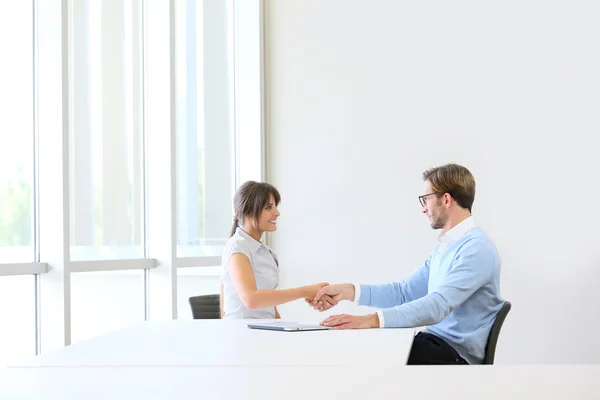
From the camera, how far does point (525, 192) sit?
4895 mm

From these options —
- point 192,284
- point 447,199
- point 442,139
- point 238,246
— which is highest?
point 442,139

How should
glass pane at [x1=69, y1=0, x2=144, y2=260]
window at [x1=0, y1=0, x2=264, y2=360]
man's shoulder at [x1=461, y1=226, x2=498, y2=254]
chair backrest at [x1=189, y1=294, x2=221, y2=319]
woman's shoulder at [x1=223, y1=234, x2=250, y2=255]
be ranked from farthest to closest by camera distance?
glass pane at [x1=69, y1=0, x2=144, y2=260] < chair backrest at [x1=189, y1=294, x2=221, y2=319] < window at [x1=0, y1=0, x2=264, y2=360] < woman's shoulder at [x1=223, y1=234, x2=250, y2=255] < man's shoulder at [x1=461, y1=226, x2=498, y2=254]

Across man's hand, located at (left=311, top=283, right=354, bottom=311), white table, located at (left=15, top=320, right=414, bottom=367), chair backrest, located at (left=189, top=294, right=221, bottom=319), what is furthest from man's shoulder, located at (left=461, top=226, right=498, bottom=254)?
chair backrest, located at (left=189, top=294, right=221, bottom=319)

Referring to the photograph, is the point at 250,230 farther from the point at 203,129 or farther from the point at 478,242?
the point at 203,129

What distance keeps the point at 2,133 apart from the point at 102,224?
3.18 ft

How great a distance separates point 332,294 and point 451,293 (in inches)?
26.1

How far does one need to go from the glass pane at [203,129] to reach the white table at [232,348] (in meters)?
2.20

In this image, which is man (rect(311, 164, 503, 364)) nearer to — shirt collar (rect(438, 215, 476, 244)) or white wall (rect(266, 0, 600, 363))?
shirt collar (rect(438, 215, 476, 244))

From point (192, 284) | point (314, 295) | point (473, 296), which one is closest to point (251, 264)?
point (314, 295)

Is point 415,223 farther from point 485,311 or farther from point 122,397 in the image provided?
point 122,397

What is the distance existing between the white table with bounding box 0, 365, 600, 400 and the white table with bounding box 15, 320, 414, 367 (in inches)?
10.9

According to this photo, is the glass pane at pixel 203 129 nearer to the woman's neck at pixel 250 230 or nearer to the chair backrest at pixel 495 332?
the woman's neck at pixel 250 230

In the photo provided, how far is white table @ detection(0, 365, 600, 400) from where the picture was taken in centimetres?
151

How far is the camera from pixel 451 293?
10.3ft
